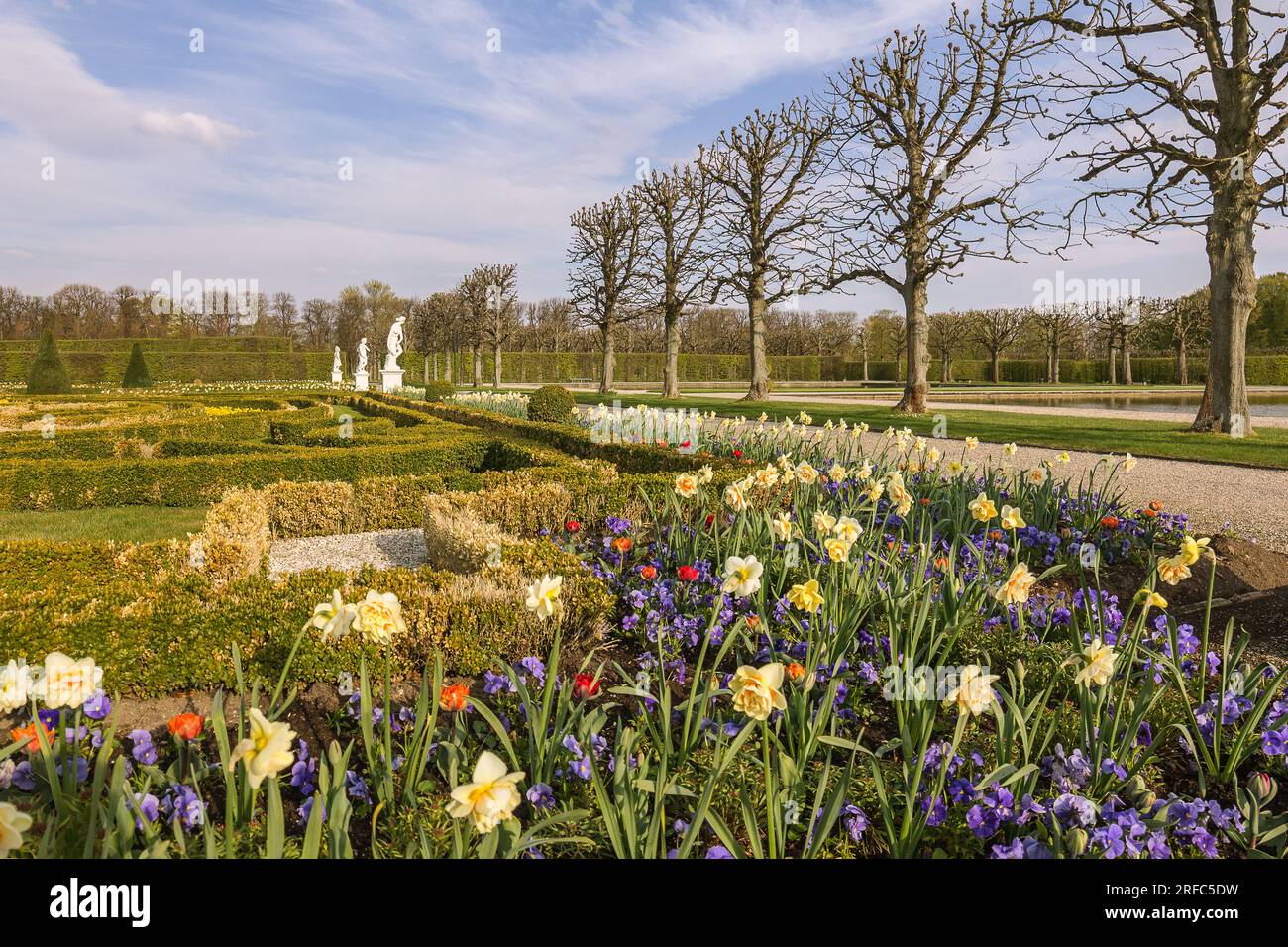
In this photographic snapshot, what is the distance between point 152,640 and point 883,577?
10.8 feet

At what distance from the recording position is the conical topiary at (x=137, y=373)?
102ft

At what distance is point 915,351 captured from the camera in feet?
56.8

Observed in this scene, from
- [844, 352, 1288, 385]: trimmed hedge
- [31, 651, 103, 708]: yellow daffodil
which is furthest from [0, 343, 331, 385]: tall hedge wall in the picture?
[31, 651, 103, 708]: yellow daffodil

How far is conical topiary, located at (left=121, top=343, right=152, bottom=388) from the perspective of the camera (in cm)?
3097

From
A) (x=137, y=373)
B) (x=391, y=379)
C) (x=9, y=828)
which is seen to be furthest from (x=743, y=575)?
(x=137, y=373)

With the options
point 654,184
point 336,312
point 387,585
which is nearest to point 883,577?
point 387,585

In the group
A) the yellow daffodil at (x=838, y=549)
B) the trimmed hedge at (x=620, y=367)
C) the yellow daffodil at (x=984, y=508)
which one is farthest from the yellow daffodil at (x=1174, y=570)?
the trimmed hedge at (x=620, y=367)

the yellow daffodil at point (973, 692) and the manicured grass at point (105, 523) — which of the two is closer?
the yellow daffodil at point (973, 692)

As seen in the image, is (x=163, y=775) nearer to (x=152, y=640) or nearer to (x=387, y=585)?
(x=152, y=640)

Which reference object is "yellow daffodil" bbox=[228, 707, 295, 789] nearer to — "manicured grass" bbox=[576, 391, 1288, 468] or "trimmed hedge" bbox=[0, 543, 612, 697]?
"trimmed hedge" bbox=[0, 543, 612, 697]

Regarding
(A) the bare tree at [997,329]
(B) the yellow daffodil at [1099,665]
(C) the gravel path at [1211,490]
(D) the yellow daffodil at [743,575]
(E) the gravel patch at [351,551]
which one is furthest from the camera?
(A) the bare tree at [997,329]

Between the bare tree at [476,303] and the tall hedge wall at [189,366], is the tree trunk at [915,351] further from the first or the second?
the tall hedge wall at [189,366]

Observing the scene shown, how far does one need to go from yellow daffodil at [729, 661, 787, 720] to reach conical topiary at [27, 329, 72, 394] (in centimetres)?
3110

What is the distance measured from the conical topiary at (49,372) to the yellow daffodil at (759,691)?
3110 centimetres
